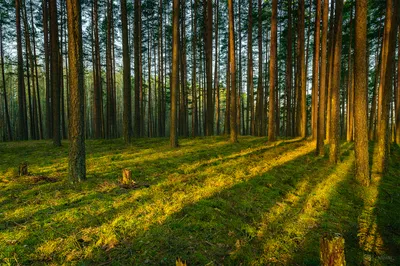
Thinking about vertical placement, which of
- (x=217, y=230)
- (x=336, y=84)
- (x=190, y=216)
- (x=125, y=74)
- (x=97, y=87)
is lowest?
(x=217, y=230)

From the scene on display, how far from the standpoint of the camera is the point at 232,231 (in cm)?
405

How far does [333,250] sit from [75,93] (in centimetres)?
611

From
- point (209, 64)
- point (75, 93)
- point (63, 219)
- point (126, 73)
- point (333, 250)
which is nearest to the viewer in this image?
point (333, 250)

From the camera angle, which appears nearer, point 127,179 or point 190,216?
point 190,216

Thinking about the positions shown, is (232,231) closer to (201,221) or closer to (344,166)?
(201,221)

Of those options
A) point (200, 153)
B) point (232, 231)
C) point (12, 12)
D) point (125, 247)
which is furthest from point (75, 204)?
point (12, 12)

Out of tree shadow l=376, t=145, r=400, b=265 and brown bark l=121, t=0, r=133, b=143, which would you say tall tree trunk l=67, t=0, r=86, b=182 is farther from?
tree shadow l=376, t=145, r=400, b=265

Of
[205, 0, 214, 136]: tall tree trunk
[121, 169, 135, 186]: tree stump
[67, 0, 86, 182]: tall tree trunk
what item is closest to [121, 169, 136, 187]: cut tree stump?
[121, 169, 135, 186]: tree stump

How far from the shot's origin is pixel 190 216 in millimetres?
4348

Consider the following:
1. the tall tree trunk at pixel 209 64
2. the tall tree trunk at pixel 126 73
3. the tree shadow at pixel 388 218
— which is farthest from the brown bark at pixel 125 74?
the tree shadow at pixel 388 218

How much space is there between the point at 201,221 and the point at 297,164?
6580 millimetres

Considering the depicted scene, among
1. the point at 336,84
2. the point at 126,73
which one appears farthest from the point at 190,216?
the point at 126,73

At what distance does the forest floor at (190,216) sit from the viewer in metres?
3.26

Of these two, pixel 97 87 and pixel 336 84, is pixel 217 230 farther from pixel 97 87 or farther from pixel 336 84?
pixel 97 87
